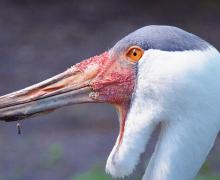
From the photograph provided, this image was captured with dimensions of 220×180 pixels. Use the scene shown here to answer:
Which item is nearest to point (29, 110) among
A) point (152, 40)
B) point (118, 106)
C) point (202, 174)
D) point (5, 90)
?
point (118, 106)

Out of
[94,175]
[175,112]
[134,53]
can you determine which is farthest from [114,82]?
[94,175]

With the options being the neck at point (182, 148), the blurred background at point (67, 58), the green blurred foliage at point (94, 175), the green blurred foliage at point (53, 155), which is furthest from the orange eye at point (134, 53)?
the green blurred foliage at point (53, 155)

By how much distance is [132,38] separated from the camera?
14.3ft

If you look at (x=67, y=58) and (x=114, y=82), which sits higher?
(x=114, y=82)

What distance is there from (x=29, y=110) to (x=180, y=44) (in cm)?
98

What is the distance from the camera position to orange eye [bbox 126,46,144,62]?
430 centimetres

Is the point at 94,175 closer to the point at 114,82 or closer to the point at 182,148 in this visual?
the point at 114,82

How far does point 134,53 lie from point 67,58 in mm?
6566

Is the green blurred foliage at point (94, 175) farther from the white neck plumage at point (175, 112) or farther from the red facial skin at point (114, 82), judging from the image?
the white neck plumage at point (175, 112)

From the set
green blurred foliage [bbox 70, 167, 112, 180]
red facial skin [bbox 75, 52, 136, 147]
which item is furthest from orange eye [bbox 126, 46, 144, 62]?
green blurred foliage [bbox 70, 167, 112, 180]

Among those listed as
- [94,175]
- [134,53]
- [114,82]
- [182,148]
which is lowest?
[94,175]

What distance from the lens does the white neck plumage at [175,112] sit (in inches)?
160

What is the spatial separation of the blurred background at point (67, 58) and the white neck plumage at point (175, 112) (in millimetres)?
3032

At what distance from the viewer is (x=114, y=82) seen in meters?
4.45
